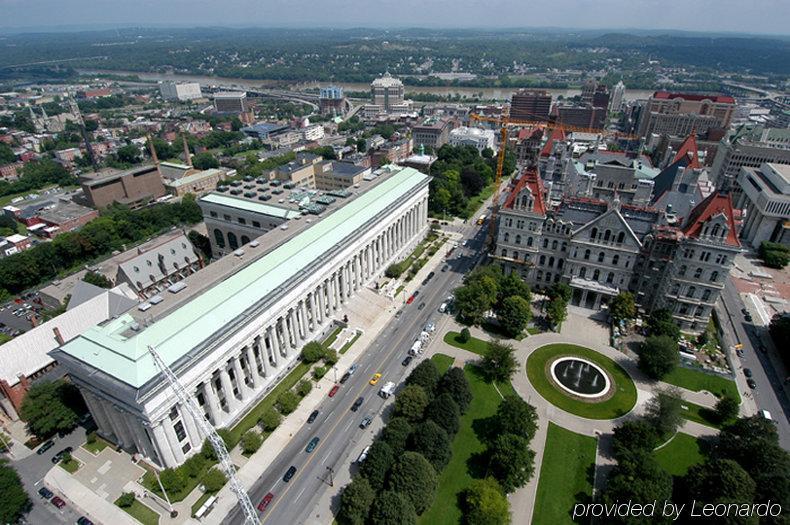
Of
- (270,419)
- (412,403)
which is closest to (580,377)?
(412,403)

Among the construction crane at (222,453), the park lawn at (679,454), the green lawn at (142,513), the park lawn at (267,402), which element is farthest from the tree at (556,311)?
the green lawn at (142,513)

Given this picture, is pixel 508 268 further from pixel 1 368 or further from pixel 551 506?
pixel 1 368

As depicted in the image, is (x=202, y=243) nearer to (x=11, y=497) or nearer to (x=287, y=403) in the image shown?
(x=287, y=403)

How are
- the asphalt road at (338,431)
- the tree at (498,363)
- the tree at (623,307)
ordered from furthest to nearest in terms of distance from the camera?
the tree at (623,307), the tree at (498,363), the asphalt road at (338,431)

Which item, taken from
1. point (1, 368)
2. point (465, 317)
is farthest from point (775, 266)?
point (1, 368)

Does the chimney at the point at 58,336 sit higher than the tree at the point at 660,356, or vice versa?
the chimney at the point at 58,336

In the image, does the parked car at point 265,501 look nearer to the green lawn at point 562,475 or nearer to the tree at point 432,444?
the tree at point 432,444

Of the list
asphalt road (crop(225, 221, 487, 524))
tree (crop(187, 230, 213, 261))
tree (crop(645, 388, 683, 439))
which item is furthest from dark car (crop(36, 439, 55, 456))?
tree (crop(645, 388, 683, 439))
